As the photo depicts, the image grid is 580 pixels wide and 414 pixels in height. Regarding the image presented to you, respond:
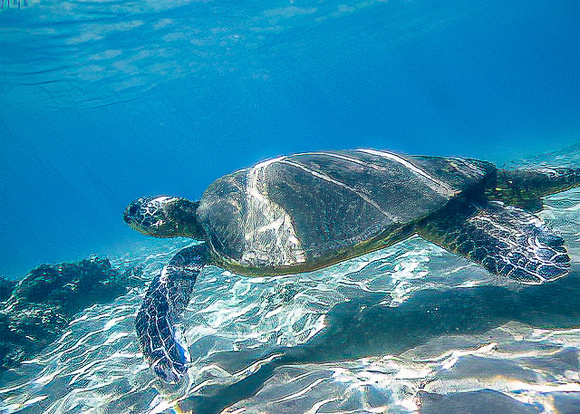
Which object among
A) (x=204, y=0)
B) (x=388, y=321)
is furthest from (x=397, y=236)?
(x=204, y=0)

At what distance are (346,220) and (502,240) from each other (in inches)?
76.0

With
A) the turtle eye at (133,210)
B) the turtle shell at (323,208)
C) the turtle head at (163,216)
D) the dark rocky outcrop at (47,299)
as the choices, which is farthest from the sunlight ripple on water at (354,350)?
the turtle eye at (133,210)

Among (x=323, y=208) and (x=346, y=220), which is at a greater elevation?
(x=323, y=208)

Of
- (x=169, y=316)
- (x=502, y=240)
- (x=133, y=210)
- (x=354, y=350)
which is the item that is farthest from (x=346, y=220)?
(x=133, y=210)

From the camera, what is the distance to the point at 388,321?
3881mm

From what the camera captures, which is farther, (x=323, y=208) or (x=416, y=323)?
(x=323, y=208)

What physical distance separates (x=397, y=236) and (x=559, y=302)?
6.23ft

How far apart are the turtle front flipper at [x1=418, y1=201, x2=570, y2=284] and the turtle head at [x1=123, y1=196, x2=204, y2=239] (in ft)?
12.3

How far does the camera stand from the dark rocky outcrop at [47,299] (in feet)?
19.2

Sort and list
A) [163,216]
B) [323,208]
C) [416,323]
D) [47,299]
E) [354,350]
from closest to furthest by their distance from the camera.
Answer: [354,350] → [416,323] → [323,208] → [163,216] → [47,299]

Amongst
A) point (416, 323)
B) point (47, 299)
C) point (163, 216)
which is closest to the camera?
point (416, 323)

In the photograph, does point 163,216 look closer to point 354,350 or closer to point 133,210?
point 133,210

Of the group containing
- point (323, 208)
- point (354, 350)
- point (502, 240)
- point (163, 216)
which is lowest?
point (354, 350)

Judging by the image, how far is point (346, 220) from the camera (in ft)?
12.2
